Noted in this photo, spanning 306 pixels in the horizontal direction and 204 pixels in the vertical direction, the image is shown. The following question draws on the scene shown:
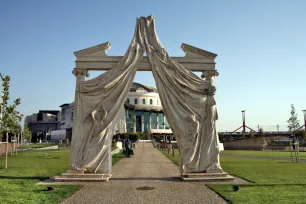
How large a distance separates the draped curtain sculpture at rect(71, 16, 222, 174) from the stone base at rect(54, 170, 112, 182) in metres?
0.33

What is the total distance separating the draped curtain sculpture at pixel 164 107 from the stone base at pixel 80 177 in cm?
33

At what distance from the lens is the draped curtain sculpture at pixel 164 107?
522 inches

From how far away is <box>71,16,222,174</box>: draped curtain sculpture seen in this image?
13.3 m

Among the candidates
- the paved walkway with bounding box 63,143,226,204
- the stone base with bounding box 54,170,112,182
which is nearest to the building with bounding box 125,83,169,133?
the stone base with bounding box 54,170,112,182

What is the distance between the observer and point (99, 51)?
46.4ft

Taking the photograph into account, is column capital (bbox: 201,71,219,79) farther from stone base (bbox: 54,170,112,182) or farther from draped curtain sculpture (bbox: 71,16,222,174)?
stone base (bbox: 54,170,112,182)

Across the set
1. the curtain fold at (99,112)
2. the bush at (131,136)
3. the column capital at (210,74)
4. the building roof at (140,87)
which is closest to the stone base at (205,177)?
the curtain fold at (99,112)

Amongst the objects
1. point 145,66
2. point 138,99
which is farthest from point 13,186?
point 138,99

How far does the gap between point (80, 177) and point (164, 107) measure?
533 centimetres

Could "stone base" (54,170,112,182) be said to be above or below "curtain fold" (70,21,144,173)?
below

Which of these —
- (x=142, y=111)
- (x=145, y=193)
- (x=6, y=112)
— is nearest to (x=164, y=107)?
(x=145, y=193)

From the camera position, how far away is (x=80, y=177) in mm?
12867

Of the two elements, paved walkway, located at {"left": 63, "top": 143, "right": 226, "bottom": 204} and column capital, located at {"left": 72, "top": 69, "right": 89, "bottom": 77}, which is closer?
paved walkway, located at {"left": 63, "top": 143, "right": 226, "bottom": 204}

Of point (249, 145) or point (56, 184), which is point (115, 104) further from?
point (249, 145)
